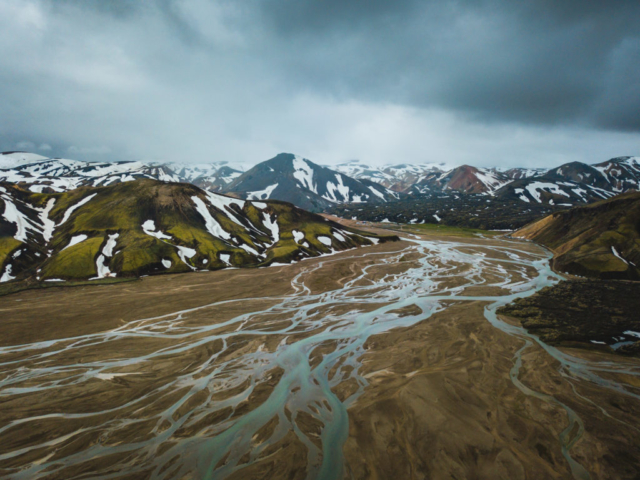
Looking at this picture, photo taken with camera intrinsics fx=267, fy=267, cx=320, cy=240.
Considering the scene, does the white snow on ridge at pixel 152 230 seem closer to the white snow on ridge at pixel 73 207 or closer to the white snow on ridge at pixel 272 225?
the white snow on ridge at pixel 73 207

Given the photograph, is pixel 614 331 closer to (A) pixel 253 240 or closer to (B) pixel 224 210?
(A) pixel 253 240

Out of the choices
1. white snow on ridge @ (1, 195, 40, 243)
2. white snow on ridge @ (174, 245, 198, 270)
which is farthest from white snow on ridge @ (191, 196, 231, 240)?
white snow on ridge @ (1, 195, 40, 243)

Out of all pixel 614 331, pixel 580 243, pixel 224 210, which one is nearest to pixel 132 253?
pixel 224 210

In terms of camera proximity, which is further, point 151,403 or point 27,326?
point 27,326

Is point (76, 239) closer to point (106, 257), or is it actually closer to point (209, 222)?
point (106, 257)

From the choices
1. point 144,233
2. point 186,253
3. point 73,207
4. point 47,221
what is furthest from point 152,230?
point 47,221

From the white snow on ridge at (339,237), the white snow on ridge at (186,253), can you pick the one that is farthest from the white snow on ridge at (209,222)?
the white snow on ridge at (339,237)
